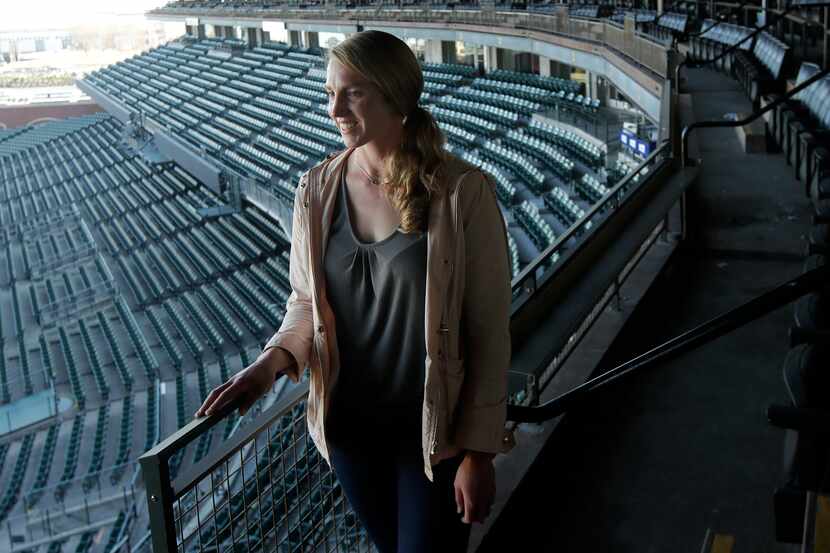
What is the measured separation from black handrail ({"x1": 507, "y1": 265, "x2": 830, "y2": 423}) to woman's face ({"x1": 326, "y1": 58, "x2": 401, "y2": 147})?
0.44 meters

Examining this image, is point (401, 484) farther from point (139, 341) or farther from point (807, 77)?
point (139, 341)

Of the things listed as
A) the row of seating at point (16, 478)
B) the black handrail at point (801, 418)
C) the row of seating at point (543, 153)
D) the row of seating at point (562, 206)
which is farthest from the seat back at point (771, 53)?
the row of seating at point (16, 478)

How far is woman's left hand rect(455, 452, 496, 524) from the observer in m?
1.08

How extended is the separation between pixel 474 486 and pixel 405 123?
0.44 m

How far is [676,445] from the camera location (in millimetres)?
2057

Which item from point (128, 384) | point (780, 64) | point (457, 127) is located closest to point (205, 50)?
point (457, 127)

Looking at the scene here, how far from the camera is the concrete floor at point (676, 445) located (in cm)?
176

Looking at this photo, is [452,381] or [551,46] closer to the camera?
[452,381]

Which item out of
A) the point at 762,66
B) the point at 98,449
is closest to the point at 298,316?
the point at 762,66

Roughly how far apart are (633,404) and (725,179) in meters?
2.56

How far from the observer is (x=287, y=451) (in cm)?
138

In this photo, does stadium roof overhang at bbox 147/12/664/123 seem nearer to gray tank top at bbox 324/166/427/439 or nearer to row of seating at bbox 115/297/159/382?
gray tank top at bbox 324/166/427/439

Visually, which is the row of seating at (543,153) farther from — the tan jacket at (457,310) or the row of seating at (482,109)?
the tan jacket at (457,310)

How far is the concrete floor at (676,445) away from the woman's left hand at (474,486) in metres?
0.31
